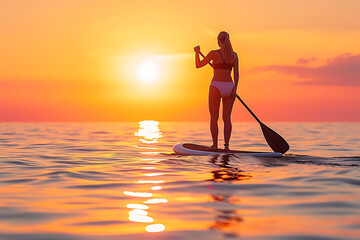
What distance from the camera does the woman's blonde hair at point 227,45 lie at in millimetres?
9266

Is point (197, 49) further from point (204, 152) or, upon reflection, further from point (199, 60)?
point (204, 152)

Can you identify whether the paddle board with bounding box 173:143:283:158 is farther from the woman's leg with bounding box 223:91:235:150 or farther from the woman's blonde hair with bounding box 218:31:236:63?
the woman's blonde hair with bounding box 218:31:236:63

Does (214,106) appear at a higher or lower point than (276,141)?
higher

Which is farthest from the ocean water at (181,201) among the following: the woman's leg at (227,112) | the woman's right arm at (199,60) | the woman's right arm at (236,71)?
the woman's right arm at (199,60)

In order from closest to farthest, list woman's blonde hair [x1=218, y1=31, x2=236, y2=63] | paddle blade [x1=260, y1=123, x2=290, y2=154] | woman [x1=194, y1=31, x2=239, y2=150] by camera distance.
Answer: woman's blonde hair [x1=218, y1=31, x2=236, y2=63], woman [x1=194, y1=31, x2=239, y2=150], paddle blade [x1=260, y1=123, x2=290, y2=154]

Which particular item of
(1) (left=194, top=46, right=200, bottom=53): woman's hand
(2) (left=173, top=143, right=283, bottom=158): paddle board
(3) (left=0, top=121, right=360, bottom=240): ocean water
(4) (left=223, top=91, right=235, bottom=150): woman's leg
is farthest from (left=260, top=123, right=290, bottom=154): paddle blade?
(1) (left=194, top=46, right=200, bottom=53): woman's hand

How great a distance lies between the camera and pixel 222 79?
30.9 feet

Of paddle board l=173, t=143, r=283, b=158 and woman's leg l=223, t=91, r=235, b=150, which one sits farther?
woman's leg l=223, t=91, r=235, b=150

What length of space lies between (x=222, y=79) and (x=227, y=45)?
2.44 ft

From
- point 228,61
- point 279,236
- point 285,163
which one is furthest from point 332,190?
point 228,61

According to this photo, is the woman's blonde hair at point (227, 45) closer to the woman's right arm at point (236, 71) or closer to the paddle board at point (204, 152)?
the woman's right arm at point (236, 71)

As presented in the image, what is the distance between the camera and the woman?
937 centimetres

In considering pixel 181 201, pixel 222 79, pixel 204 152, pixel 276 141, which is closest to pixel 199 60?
pixel 222 79

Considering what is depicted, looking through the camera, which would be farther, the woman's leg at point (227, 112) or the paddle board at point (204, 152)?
the woman's leg at point (227, 112)
